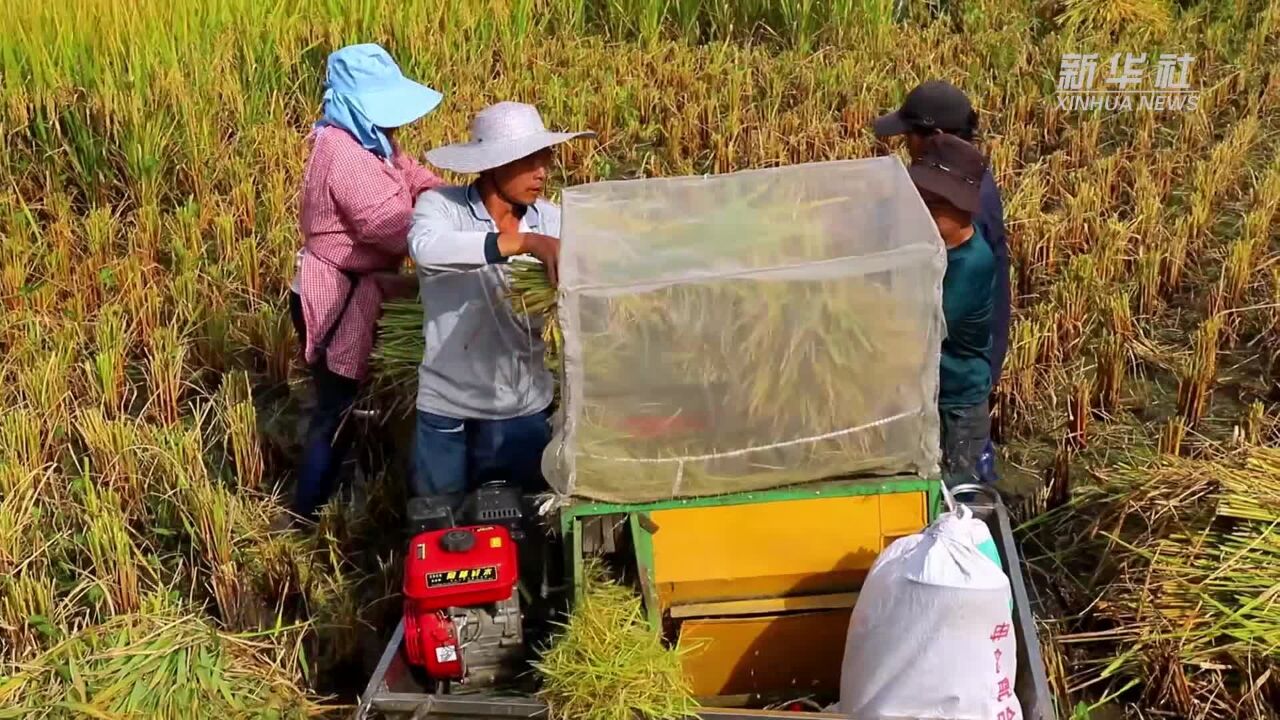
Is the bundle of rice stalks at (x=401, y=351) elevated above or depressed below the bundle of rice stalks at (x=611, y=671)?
above

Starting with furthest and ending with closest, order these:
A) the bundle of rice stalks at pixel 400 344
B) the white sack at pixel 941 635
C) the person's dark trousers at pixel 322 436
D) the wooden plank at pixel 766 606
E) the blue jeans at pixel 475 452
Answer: the person's dark trousers at pixel 322 436
the bundle of rice stalks at pixel 400 344
the blue jeans at pixel 475 452
the wooden plank at pixel 766 606
the white sack at pixel 941 635

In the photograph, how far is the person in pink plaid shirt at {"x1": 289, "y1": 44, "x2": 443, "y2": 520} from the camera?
10.5ft

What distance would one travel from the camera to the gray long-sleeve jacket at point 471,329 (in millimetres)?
2902

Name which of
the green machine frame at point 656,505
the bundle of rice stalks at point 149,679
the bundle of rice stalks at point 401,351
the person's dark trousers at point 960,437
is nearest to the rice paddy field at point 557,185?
the bundle of rice stalks at point 149,679

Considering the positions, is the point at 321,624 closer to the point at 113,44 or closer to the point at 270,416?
the point at 270,416

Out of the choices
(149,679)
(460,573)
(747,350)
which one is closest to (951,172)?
(747,350)

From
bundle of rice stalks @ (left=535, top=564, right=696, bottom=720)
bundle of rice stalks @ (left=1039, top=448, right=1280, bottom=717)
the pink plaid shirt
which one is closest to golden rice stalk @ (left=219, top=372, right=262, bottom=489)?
the pink plaid shirt

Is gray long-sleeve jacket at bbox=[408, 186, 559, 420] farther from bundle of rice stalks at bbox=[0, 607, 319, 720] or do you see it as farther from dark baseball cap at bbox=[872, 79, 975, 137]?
dark baseball cap at bbox=[872, 79, 975, 137]

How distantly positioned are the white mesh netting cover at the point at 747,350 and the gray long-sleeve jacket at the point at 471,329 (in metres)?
0.40

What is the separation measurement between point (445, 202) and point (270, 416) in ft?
5.46

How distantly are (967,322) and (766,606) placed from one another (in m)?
0.94

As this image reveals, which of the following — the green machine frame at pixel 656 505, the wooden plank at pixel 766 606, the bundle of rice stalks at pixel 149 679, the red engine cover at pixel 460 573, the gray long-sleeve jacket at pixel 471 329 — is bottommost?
the bundle of rice stalks at pixel 149 679

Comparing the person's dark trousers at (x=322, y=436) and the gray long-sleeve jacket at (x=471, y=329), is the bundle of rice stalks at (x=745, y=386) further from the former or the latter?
the person's dark trousers at (x=322, y=436)

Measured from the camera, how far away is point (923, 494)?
2613mm
